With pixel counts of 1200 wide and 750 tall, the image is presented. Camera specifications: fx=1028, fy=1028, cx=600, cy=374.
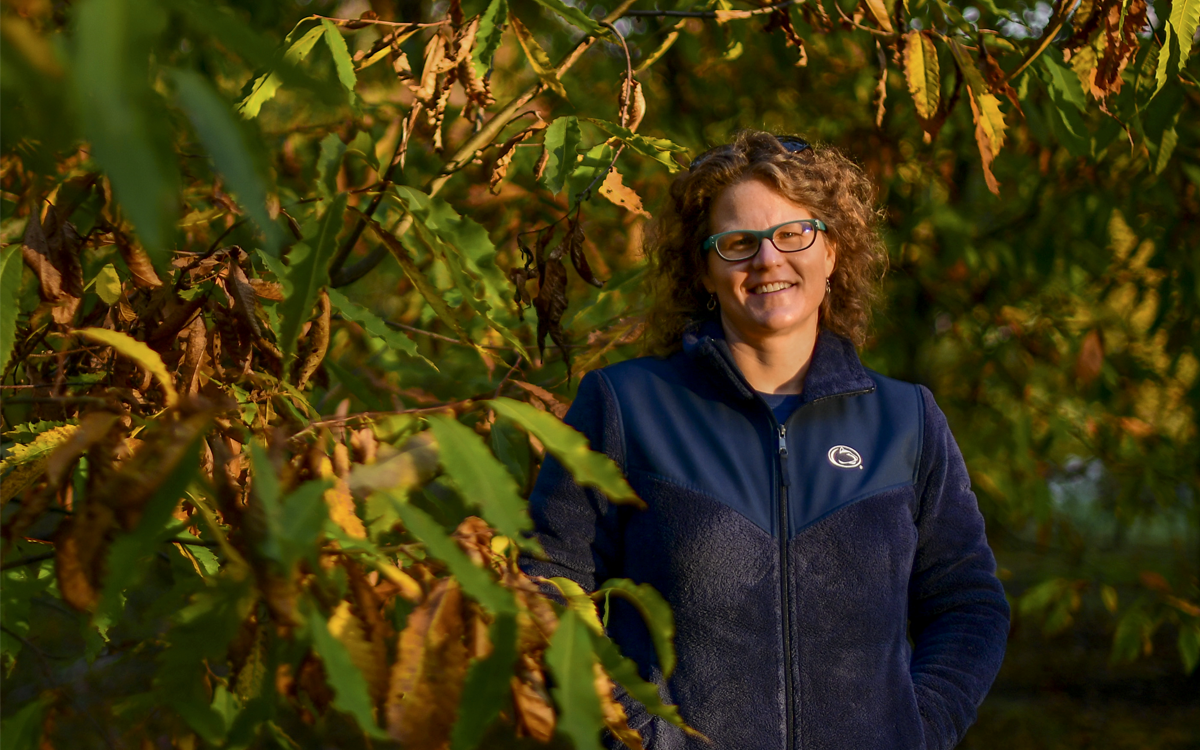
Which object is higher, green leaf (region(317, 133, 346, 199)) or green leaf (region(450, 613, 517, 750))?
green leaf (region(317, 133, 346, 199))

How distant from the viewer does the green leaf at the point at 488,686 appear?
29.0 inches

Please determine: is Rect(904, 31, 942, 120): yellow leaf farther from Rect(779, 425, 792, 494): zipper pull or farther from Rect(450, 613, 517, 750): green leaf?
Rect(450, 613, 517, 750): green leaf

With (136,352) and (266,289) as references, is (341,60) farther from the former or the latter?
(136,352)

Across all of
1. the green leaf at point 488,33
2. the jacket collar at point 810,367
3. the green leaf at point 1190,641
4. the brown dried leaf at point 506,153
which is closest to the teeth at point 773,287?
the jacket collar at point 810,367

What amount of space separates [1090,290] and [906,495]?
9.16 ft

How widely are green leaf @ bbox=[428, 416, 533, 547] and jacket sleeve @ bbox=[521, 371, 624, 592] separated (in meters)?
0.72

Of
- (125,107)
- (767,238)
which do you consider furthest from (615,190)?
(125,107)

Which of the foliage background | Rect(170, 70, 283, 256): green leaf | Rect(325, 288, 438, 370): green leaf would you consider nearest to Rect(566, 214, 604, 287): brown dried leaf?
the foliage background

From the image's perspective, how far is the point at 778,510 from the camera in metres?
1.55

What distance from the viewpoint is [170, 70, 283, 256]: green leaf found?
0.51 m

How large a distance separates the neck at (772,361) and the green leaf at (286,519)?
1060mm

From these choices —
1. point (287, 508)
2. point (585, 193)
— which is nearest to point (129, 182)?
point (287, 508)

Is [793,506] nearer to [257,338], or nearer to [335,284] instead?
[257,338]

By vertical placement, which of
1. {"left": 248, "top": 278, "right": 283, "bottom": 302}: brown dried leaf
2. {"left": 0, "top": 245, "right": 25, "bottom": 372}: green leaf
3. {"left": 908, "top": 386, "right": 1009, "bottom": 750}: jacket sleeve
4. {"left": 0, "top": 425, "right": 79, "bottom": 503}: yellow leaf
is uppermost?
{"left": 0, "top": 245, "right": 25, "bottom": 372}: green leaf
